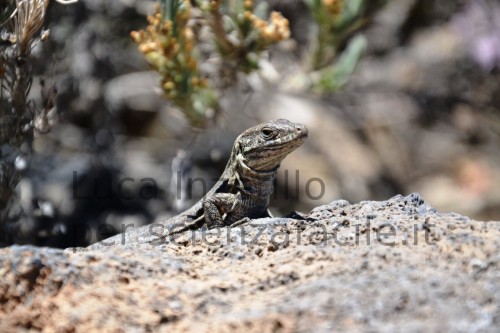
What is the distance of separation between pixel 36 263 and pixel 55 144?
21.9ft

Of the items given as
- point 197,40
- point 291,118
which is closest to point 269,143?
point 197,40

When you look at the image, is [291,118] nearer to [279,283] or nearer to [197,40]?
[197,40]

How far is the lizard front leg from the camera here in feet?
18.7

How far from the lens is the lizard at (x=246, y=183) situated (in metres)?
5.65

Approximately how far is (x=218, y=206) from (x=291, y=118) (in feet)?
19.3

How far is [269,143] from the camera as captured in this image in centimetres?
575

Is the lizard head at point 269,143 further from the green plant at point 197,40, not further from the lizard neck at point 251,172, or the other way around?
the green plant at point 197,40

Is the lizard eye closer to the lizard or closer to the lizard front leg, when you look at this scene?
the lizard

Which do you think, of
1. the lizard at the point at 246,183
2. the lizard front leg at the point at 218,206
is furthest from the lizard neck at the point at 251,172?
the lizard front leg at the point at 218,206

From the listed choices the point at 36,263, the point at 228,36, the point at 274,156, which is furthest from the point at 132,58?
the point at 36,263

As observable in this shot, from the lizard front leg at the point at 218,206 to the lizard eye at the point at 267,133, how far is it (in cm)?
47

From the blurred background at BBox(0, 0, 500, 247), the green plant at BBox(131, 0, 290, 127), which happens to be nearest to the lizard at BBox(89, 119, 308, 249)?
the green plant at BBox(131, 0, 290, 127)

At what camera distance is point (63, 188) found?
8680 mm

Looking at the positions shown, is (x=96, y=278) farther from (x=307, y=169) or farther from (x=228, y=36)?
(x=307, y=169)
